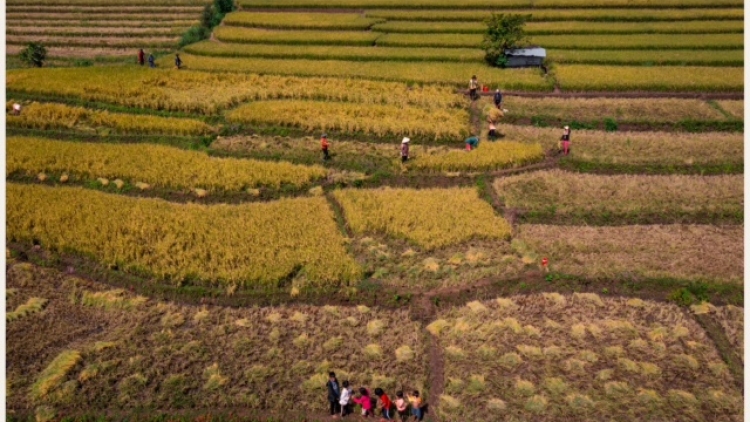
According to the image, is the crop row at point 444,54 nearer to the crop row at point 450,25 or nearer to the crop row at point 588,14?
the crop row at point 450,25

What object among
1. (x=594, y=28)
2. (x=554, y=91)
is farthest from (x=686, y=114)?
(x=594, y=28)

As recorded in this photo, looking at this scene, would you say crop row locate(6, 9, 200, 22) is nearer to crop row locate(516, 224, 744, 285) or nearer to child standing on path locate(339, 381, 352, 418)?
crop row locate(516, 224, 744, 285)

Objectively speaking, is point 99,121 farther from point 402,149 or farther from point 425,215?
point 425,215

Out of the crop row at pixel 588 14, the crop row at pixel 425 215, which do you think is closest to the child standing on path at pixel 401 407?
the crop row at pixel 425 215

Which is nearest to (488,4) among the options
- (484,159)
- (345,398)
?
(484,159)

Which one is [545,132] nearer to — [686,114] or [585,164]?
[585,164]

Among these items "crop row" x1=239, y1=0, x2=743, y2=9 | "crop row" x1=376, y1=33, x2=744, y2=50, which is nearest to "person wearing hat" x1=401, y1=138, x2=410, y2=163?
"crop row" x1=376, y1=33, x2=744, y2=50
